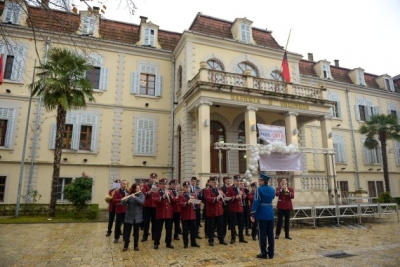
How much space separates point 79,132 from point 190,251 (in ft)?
40.8

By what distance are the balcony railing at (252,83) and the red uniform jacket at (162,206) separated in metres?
A: 7.41

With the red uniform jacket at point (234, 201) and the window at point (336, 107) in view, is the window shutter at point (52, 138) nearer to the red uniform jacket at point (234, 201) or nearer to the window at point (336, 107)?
the red uniform jacket at point (234, 201)

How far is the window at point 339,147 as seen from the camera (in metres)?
22.6

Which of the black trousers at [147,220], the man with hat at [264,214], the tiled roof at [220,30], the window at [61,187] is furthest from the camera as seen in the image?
the tiled roof at [220,30]

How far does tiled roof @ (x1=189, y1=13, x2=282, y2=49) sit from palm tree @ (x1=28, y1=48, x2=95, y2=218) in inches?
318

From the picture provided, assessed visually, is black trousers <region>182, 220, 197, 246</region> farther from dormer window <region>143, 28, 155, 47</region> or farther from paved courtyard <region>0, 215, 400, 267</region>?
dormer window <region>143, 28, 155, 47</region>

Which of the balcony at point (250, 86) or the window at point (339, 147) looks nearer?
the balcony at point (250, 86)

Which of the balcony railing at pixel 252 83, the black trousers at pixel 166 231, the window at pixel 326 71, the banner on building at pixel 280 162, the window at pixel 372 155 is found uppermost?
the window at pixel 326 71

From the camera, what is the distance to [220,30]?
1852 cm

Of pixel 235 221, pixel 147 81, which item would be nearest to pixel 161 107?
pixel 147 81

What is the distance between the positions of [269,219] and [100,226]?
23.5 ft

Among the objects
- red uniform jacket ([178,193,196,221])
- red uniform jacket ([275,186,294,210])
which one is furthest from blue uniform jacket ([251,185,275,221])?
red uniform jacket ([275,186,294,210])

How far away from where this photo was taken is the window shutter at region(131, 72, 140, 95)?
58.6 ft

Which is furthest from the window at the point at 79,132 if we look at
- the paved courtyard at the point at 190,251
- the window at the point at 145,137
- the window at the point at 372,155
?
the window at the point at 372,155
